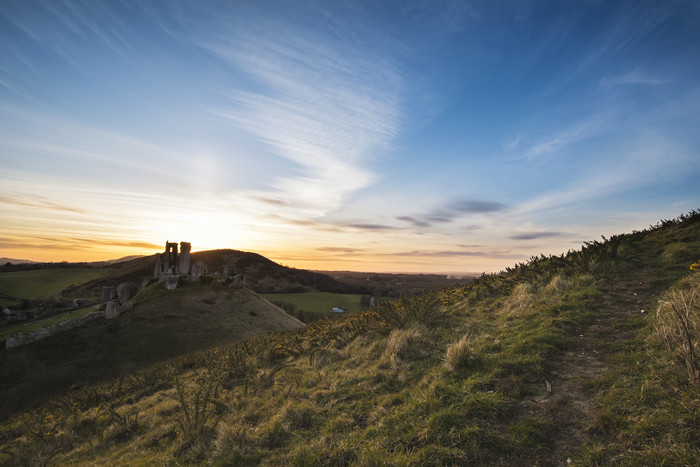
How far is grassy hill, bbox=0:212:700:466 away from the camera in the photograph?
372cm

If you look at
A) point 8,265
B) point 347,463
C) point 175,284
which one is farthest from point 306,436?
point 8,265

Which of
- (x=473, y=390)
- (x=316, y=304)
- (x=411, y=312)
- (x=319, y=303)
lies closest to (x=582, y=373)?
(x=473, y=390)

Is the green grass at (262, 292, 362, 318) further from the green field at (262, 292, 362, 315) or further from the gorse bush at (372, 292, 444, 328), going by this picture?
the gorse bush at (372, 292, 444, 328)

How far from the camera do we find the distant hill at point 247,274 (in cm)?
7296

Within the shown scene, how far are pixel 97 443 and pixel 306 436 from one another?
6505 millimetres

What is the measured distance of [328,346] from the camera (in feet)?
32.8

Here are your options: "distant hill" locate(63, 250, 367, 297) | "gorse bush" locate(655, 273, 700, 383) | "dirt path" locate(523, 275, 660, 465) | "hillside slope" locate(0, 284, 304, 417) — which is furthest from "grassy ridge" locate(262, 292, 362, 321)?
"gorse bush" locate(655, 273, 700, 383)

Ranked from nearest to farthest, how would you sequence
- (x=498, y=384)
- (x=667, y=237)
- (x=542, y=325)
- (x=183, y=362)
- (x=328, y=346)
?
(x=498, y=384)
(x=542, y=325)
(x=328, y=346)
(x=667, y=237)
(x=183, y=362)

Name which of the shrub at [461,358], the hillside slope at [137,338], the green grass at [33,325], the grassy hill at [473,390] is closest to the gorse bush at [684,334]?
the grassy hill at [473,390]

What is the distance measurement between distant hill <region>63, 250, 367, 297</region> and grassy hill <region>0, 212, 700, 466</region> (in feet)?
230

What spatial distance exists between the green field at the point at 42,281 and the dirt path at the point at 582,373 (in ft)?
244

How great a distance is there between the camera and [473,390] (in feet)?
16.0

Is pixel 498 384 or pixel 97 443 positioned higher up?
pixel 498 384

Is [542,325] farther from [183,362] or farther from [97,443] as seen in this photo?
[183,362]
